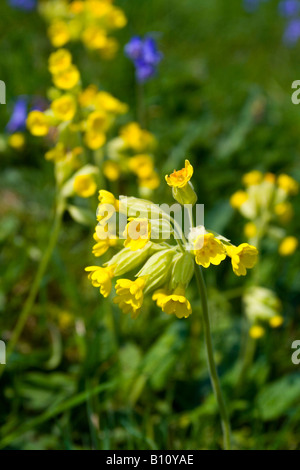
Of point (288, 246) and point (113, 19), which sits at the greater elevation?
point (113, 19)

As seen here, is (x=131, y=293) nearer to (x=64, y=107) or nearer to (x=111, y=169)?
(x=64, y=107)

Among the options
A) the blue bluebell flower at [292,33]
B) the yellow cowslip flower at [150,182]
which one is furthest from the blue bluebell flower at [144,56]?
the blue bluebell flower at [292,33]

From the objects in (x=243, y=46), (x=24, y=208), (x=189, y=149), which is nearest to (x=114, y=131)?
(x=189, y=149)

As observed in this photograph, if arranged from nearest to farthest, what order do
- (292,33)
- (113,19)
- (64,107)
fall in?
(64,107)
(113,19)
(292,33)

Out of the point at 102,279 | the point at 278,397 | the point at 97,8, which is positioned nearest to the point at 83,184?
the point at 102,279

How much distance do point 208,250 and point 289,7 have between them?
4.87m

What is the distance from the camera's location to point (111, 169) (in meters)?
3.00

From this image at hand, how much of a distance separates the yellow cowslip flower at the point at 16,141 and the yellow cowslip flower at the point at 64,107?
1.29m

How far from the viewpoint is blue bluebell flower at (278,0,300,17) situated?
5.36m

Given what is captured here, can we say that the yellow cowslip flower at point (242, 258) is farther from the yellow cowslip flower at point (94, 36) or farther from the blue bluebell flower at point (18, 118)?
the blue bluebell flower at point (18, 118)

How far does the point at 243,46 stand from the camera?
5.12 metres
